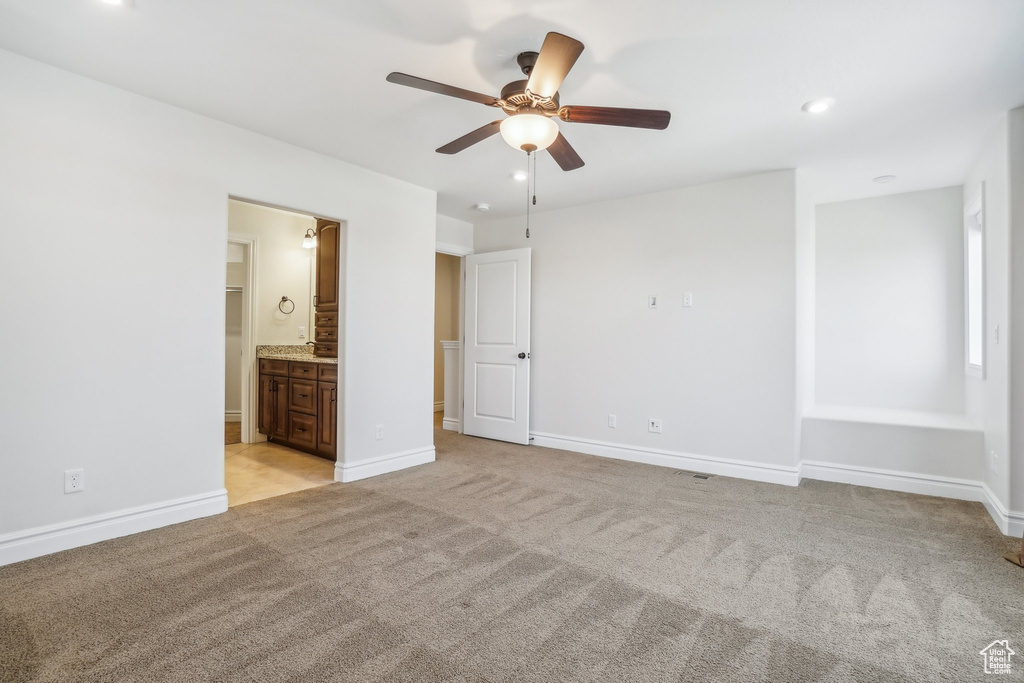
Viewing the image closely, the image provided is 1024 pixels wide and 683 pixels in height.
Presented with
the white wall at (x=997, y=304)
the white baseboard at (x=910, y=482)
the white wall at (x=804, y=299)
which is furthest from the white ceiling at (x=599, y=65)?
the white baseboard at (x=910, y=482)

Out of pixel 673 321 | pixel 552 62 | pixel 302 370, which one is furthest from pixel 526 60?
pixel 302 370

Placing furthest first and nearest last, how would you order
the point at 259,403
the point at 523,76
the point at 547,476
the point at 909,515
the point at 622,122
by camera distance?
the point at 259,403 → the point at 547,476 → the point at 909,515 → the point at 523,76 → the point at 622,122

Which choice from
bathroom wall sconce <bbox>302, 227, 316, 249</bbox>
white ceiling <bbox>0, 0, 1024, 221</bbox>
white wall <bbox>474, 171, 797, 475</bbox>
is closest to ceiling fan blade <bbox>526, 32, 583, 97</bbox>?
white ceiling <bbox>0, 0, 1024, 221</bbox>

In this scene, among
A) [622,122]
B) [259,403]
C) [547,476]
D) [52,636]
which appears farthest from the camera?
[259,403]

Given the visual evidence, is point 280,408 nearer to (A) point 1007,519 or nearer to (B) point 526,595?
(B) point 526,595

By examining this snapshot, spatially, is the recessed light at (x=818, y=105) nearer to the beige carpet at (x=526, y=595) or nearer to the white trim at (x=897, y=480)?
the beige carpet at (x=526, y=595)

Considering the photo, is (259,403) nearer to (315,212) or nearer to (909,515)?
(315,212)

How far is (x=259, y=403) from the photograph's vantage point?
5109mm

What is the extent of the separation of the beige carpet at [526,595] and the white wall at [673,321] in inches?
36.7

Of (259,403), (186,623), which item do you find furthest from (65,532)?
(259,403)

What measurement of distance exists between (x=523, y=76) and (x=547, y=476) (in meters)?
2.80

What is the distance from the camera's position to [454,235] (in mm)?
5453

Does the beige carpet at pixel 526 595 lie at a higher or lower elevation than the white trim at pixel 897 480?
lower

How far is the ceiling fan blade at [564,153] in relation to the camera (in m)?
2.53
